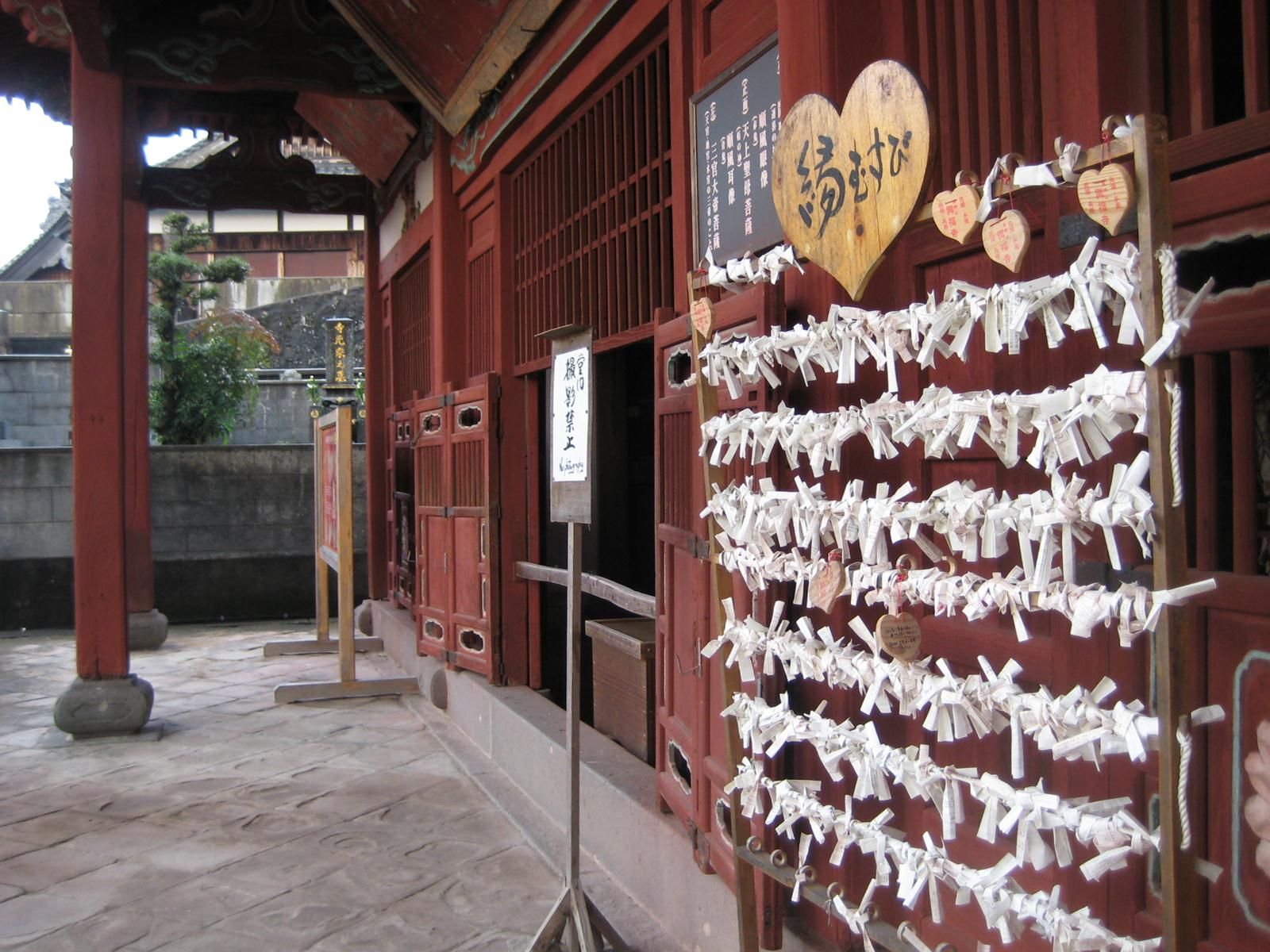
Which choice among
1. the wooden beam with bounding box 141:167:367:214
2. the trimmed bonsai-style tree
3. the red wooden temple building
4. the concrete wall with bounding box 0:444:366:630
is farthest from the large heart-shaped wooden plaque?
the trimmed bonsai-style tree

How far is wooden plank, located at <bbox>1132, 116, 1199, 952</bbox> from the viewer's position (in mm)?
1401

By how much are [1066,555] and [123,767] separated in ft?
19.8

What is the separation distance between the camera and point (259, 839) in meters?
4.85

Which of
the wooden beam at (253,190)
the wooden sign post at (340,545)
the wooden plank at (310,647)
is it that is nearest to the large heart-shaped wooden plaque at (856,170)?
the wooden sign post at (340,545)

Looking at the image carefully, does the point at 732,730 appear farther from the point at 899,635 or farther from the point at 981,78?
the point at 981,78

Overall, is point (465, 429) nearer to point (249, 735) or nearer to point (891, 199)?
point (249, 735)

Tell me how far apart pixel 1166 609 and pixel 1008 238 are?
613 millimetres

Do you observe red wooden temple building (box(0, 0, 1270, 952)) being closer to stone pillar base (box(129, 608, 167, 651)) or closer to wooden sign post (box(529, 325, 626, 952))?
stone pillar base (box(129, 608, 167, 651))

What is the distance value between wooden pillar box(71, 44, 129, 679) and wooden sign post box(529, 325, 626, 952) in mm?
4467

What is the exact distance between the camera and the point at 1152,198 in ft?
4.71

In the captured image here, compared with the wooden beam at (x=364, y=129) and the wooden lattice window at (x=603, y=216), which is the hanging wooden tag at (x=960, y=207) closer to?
the wooden lattice window at (x=603, y=216)

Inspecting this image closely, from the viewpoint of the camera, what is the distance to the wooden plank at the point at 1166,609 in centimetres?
140

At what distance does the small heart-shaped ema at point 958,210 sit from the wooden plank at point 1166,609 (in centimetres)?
33

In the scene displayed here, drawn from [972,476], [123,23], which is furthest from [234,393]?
[972,476]
